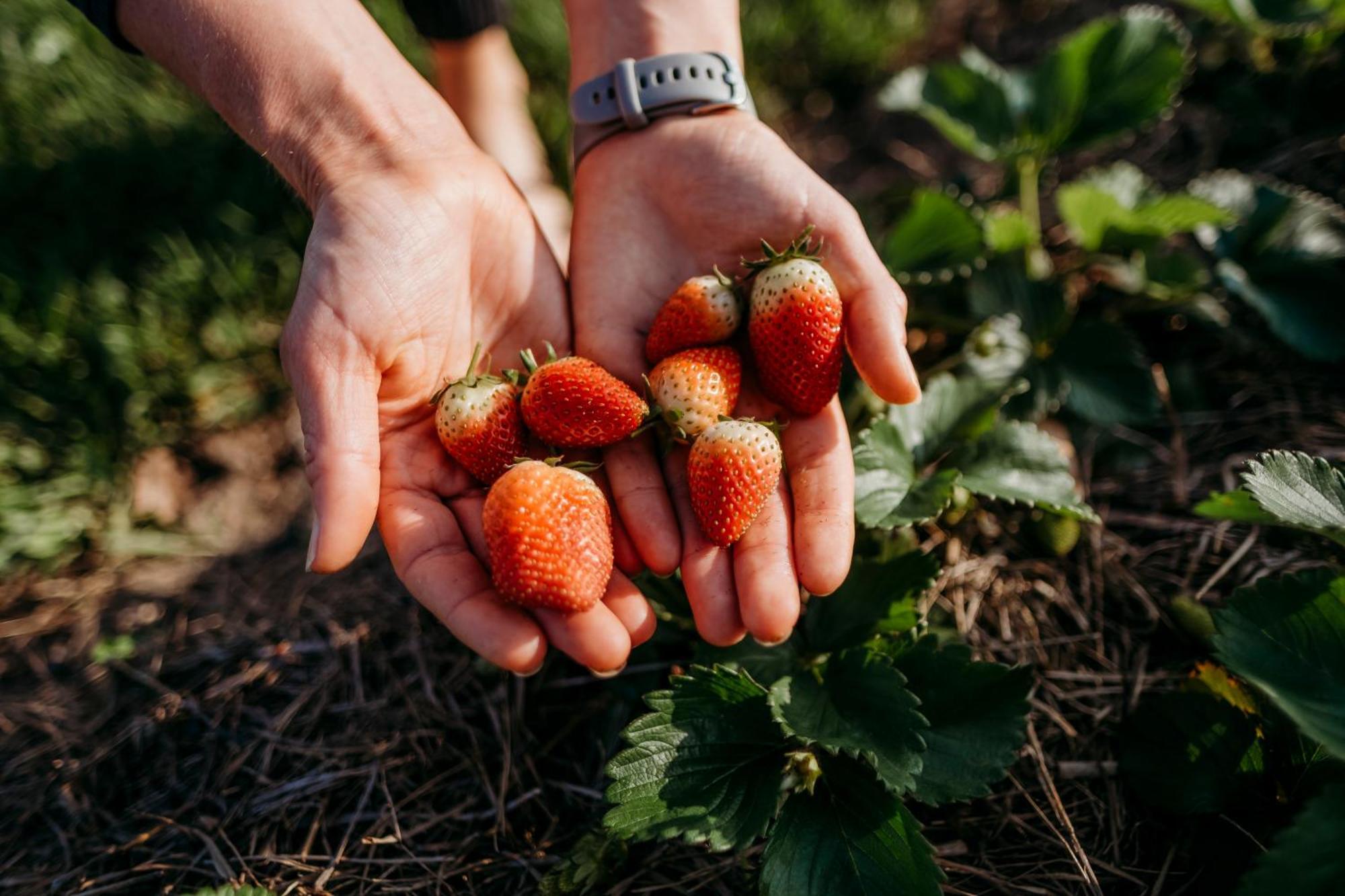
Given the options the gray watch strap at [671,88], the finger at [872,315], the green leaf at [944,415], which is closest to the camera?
the finger at [872,315]

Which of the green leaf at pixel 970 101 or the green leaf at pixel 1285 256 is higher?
the green leaf at pixel 970 101

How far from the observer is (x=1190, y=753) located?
1.62m

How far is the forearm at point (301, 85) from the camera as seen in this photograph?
2.02 metres

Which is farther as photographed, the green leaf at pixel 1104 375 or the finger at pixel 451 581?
the green leaf at pixel 1104 375

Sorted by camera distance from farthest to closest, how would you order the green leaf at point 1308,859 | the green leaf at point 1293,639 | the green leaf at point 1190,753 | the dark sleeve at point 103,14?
the dark sleeve at point 103,14 < the green leaf at point 1190,753 < the green leaf at point 1293,639 < the green leaf at point 1308,859

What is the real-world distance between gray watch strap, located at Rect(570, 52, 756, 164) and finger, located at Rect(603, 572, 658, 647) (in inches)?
51.2

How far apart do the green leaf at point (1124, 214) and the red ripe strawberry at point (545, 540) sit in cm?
159

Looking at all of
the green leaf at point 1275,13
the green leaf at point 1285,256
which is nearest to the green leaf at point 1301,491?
the green leaf at point 1285,256

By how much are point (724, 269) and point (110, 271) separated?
81.2 inches

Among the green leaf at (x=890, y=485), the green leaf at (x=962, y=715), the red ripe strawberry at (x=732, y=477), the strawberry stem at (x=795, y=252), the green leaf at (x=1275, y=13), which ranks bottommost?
the green leaf at (x=962, y=715)

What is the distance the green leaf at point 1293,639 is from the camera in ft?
4.34

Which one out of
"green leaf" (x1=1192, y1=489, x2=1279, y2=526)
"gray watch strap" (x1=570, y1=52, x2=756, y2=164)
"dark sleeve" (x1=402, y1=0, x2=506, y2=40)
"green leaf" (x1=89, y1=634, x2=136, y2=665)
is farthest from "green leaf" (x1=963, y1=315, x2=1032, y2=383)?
"green leaf" (x1=89, y1=634, x2=136, y2=665)

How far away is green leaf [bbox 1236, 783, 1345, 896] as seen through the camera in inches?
47.1

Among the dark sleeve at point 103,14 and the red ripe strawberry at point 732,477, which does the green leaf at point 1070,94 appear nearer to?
the red ripe strawberry at point 732,477
